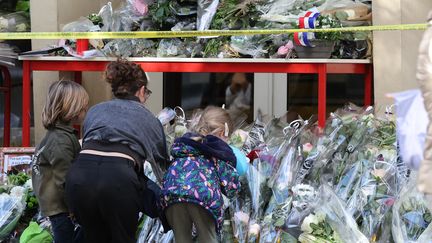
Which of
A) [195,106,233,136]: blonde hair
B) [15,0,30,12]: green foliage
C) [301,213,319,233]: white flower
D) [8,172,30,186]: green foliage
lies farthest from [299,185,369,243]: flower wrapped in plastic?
[15,0,30,12]: green foliage

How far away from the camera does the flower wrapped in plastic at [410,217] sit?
576cm

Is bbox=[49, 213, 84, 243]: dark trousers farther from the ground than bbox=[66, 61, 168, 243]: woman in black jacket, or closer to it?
closer to it

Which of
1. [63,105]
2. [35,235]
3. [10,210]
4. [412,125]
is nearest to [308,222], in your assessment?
[412,125]

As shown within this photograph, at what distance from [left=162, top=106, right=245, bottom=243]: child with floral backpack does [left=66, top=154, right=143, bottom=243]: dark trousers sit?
0.24m

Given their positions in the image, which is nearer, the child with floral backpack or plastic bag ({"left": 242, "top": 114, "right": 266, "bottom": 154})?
the child with floral backpack

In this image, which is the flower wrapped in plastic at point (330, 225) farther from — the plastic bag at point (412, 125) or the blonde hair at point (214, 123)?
the plastic bag at point (412, 125)

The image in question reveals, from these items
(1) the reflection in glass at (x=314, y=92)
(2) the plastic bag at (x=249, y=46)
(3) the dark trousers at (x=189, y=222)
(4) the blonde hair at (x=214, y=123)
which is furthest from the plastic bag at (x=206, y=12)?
(3) the dark trousers at (x=189, y=222)

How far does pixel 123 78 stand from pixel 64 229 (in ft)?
3.48

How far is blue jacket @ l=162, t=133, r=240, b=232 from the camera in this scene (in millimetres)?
5648

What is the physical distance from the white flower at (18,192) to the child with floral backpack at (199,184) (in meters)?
1.44

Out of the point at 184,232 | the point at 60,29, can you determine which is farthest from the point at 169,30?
the point at 184,232

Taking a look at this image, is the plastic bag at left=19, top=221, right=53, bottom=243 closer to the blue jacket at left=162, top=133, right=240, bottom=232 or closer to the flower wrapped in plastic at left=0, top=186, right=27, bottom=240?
the flower wrapped in plastic at left=0, top=186, right=27, bottom=240

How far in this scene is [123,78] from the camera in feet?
19.0

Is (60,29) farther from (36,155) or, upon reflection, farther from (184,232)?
(184,232)
